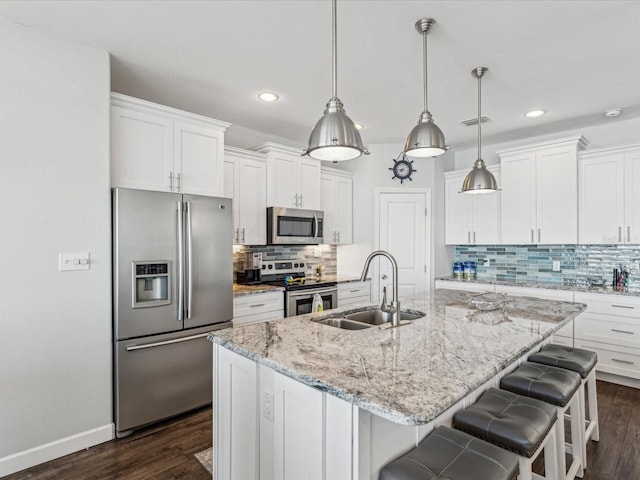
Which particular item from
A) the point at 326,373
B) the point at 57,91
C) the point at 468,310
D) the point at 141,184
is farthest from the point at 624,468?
the point at 57,91

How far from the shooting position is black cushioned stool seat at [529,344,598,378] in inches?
87.4

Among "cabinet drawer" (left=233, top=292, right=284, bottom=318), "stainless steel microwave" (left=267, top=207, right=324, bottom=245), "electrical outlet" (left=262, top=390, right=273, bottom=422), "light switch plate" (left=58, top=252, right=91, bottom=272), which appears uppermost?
"stainless steel microwave" (left=267, top=207, right=324, bottom=245)

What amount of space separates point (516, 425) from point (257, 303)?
2.44 meters

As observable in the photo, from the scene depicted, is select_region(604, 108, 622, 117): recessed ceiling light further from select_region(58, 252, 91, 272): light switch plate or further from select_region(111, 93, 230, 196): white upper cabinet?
select_region(58, 252, 91, 272): light switch plate

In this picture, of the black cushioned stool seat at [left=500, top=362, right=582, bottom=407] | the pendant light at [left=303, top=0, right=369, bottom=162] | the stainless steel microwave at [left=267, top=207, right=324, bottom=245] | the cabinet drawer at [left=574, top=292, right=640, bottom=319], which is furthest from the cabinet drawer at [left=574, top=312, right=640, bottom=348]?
the pendant light at [left=303, top=0, right=369, bottom=162]

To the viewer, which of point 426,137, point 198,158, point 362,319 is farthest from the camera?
point 198,158

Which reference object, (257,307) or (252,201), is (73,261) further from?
(252,201)

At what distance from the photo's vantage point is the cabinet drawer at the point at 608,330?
11.2 ft

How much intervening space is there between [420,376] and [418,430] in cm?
35

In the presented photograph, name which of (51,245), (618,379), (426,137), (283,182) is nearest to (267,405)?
(426,137)

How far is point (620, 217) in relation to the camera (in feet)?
12.0

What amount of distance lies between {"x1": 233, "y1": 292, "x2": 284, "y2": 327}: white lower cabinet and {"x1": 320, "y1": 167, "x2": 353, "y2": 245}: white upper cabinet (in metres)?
1.27

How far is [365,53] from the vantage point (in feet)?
8.18

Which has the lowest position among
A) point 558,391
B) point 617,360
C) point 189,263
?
point 617,360
